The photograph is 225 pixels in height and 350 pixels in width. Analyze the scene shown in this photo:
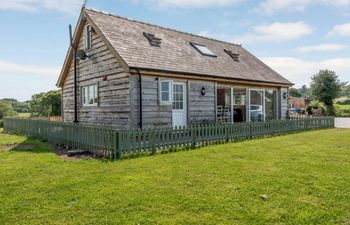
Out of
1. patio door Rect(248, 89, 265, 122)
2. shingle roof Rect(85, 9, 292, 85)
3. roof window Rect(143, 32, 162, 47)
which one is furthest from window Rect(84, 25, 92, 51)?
patio door Rect(248, 89, 265, 122)

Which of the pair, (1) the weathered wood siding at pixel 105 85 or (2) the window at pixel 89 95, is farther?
(2) the window at pixel 89 95

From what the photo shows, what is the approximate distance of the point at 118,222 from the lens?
4.55 m

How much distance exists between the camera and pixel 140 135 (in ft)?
34.7

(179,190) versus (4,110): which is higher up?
(4,110)

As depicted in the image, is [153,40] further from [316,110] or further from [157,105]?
[316,110]

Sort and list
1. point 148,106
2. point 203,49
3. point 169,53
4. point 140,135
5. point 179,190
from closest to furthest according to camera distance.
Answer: point 179,190
point 140,135
point 148,106
point 169,53
point 203,49

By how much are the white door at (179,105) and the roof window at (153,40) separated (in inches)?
107

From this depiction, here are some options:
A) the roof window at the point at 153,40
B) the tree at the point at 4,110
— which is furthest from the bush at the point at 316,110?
the tree at the point at 4,110

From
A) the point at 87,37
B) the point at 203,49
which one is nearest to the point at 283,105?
the point at 203,49

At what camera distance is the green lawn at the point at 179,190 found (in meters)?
4.76

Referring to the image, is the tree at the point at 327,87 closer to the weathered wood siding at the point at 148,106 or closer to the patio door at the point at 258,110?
the patio door at the point at 258,110

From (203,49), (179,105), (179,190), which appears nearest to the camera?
(179,190)

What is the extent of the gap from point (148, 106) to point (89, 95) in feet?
17.0

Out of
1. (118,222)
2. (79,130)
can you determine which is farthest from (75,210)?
(79,130)
